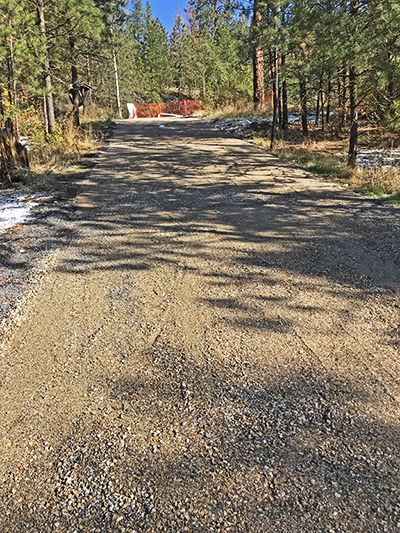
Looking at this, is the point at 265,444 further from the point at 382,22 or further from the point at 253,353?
the point at 382,22

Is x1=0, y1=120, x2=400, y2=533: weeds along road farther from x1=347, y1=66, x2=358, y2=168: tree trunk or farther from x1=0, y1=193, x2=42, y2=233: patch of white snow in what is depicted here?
x1=347, y1=66, x2=358, y2=168: tree trunk

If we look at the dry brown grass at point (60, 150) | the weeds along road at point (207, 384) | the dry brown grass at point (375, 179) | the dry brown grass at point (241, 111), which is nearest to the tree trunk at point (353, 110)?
the dry brown grass at point (375, 179)

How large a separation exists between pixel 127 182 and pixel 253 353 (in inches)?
233

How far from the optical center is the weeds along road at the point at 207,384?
5.56 ft

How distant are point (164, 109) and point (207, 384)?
32799 millimetres

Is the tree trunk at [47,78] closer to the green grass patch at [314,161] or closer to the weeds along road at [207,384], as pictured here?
the green grass patch at [314,161]

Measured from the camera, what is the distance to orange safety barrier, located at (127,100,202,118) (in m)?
30.4

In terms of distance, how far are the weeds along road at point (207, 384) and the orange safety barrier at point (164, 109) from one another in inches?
1110

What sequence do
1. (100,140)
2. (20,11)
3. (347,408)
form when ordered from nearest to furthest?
1. (347,408)
2. (20,11)
3. (100,140)

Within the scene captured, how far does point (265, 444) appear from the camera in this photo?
1.96 meters

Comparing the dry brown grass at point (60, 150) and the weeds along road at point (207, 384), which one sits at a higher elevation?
the dry brown grass at point (60, 150)

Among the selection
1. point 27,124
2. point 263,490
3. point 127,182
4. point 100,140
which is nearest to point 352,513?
point 263,490

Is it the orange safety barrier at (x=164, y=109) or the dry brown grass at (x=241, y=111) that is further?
the orange safety barrier at (x=164, y=109)

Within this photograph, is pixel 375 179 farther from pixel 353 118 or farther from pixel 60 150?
pixel 60 150
